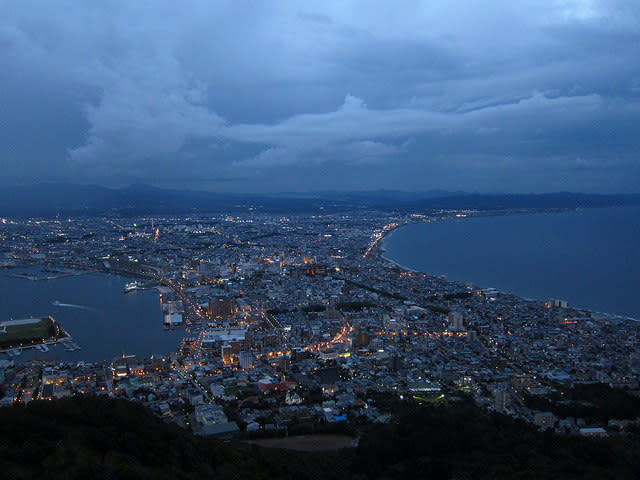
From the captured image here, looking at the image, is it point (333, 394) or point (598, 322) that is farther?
point (598, 322)

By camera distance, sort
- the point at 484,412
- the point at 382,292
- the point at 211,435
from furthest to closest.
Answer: the point at 382,292, the point at 484,412, the point at 211,435

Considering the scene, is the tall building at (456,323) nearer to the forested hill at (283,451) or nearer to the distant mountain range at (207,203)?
the forested hill at (283,451)

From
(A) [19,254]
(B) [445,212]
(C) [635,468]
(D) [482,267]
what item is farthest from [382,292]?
(B) [445,212]

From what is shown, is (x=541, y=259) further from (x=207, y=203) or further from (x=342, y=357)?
(x=207, y=203)

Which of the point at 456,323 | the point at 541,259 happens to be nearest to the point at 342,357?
the point at 456,323

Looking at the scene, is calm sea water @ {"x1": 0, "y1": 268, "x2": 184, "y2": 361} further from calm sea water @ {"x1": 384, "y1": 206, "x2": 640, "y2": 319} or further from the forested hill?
calm sea water @ {"x1": 384, "y1": 206, "x2": 640, "y2": 319}

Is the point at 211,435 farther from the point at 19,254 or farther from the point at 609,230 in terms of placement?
the point at 609,230

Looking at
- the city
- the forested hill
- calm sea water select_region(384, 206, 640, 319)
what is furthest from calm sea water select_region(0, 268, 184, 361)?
calm sea water select_region(384, 206, 640, 319)
